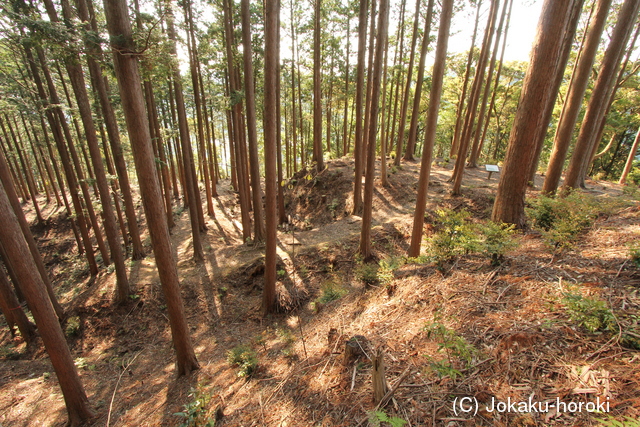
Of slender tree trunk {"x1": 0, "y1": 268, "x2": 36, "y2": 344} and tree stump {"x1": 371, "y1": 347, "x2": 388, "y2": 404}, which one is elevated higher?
tree stump {"x1": 371, "y1": 347, "x2": 388, "y2": 404}

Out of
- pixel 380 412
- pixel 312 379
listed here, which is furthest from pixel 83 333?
pixel 380 412

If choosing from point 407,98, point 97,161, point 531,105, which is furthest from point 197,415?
point 407,98

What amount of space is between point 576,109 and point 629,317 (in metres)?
7.47

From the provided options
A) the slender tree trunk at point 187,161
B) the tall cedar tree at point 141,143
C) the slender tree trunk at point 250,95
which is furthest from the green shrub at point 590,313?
the slender tree trunk at point 187,161

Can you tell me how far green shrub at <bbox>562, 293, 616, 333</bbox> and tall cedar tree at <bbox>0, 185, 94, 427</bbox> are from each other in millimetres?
7506

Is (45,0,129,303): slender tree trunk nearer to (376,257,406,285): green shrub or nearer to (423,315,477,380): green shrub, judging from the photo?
(376,257,406,285): green shrub

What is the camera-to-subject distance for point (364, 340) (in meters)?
3.67

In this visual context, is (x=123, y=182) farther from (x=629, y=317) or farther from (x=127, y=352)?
(x=629, y=317)

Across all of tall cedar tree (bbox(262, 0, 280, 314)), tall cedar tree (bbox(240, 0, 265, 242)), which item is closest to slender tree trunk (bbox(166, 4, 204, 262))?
tall cedar tree (bbox(240, 0, 265, 242))

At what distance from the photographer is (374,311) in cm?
479

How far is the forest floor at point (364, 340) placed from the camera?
240 cm

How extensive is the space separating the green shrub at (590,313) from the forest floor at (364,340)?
0.9 inches

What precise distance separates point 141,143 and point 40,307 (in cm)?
333

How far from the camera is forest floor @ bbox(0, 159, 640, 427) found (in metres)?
2.40
